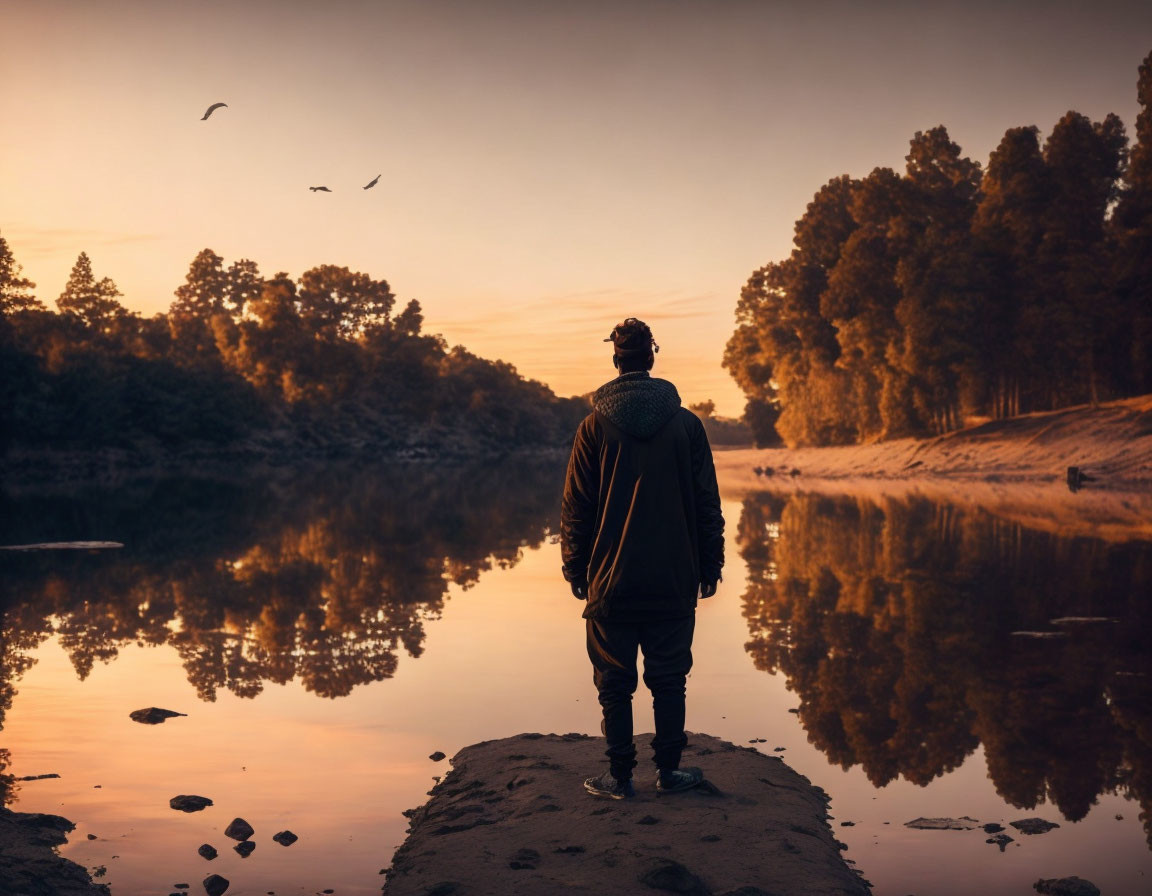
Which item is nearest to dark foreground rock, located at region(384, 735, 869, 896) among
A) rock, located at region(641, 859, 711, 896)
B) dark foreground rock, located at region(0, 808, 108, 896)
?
rock, located at region(641, 859, 711, 896)

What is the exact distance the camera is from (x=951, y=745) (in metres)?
7.62

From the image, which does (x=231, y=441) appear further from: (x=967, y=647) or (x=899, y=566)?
(x=967, y=647)

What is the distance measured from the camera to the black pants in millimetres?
6203

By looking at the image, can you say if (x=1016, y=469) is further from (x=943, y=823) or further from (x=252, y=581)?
(x=943, y=823)

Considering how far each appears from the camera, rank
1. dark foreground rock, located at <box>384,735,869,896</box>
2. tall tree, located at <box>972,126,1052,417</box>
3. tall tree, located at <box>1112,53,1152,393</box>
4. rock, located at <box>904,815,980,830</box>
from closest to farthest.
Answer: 1. dark foreground rock, located at <box>384,735,869,896</box>
2. rock, located at <box>904,815,980,830</box>
3. tall tree, located at <box>1112,53,1152,393</box>
4. tall tree, located at <box>972,126,1052,417</box>

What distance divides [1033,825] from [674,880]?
2.37 metres

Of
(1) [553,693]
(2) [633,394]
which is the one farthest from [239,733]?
(2) [633,394]

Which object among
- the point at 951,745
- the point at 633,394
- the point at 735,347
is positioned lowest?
the point at 951,745

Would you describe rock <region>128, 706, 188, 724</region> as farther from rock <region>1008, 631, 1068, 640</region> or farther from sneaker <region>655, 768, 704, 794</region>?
rock <region>1008, 631, 1068, 640</region>

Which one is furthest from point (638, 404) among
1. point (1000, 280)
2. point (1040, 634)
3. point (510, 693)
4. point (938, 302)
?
point (1000, 280)

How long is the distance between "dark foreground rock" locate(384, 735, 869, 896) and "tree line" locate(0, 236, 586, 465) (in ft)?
186

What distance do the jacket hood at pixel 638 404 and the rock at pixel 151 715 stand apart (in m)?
4.62

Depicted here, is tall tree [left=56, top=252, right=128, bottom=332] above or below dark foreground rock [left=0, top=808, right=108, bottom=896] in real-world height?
above

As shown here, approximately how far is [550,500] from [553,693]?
90.4ft
